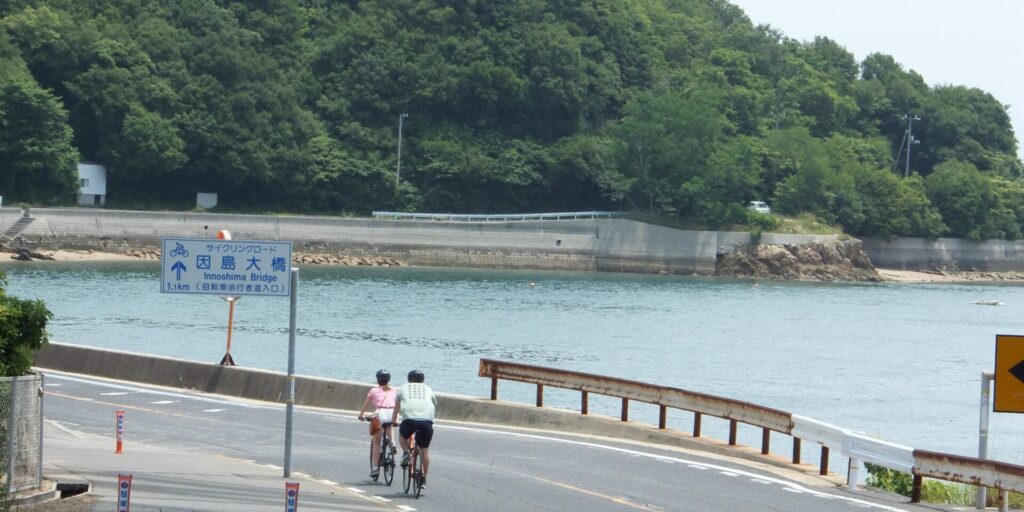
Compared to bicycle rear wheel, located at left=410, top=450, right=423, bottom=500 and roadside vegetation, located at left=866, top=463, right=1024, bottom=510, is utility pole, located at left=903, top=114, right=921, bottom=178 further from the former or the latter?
bicycle rear wheel, located at left=410, top=450, right=423, bottom=500

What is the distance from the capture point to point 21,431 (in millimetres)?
14945

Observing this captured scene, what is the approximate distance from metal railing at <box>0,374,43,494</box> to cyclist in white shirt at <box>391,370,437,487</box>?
4708 millimetres

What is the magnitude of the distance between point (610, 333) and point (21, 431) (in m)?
57.0

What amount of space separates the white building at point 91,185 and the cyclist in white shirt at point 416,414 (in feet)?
293

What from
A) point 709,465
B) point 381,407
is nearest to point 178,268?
point 381,407

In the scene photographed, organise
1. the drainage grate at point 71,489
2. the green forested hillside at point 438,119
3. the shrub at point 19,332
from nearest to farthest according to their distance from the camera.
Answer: the shrub at point 19,332
the drainage grate at point 71,489
the green forested hillside at point 438,119

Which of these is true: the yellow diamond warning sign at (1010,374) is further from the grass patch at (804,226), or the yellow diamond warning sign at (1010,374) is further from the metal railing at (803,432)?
the grass patch at (804,226)

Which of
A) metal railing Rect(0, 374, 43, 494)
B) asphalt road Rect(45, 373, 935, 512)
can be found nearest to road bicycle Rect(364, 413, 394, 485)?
asphalt road Rect(45, 373, 935, 512)

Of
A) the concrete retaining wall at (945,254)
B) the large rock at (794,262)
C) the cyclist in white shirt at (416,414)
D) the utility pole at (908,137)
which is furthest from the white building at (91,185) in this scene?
the cyclist in white shirt at (416,414)

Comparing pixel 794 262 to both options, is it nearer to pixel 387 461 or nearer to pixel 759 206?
pixel 759 206

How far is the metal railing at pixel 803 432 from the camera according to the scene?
1808 cm

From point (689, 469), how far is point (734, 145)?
103 m

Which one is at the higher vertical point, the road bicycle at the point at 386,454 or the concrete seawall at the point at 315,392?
the road bicycle at the point at 386,454

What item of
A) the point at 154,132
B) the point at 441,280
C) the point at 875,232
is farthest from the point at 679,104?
the point at 154,132
